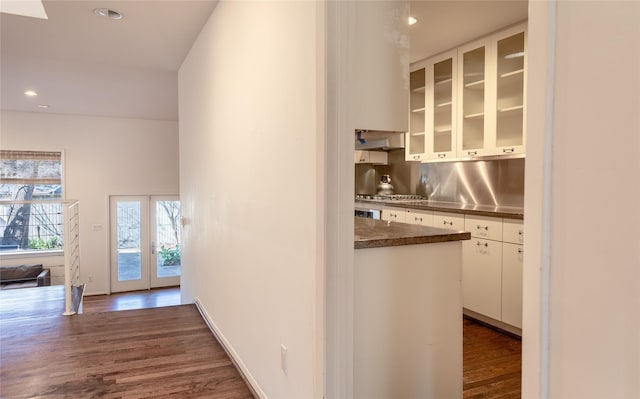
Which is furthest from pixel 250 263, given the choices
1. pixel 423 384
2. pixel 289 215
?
pixel 423 384

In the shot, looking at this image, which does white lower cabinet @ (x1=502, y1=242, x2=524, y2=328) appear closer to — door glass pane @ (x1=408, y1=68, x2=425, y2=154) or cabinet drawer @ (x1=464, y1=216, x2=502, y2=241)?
cabinet drawer @ (x1=464, y1=216, x2=502, y2=241)

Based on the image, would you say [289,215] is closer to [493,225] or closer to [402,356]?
[402,356]

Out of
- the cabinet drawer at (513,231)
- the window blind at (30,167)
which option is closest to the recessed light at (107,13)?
the cabinet drawer at (513,231)

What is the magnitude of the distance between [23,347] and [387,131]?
3.00 m

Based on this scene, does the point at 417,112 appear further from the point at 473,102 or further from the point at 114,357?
the point at 114,357

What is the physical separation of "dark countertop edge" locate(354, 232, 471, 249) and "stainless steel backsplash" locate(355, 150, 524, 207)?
1.99 m

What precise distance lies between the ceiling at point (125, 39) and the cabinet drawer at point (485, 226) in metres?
1.53

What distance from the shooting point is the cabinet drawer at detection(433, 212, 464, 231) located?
3.34m

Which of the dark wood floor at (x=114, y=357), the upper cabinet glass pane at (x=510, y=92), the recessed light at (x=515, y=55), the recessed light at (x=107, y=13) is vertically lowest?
the dark wood floor at (x=114, y=357)

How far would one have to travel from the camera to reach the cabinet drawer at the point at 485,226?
3018 millimetres

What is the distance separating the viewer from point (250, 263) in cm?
237

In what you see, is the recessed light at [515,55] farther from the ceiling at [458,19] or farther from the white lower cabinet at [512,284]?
the white lower cabinet at [512,284]

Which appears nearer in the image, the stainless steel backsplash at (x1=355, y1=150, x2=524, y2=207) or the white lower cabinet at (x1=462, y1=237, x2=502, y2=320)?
the white lower cabinet at (x1=462, y1=237, x2=502, y2=320)

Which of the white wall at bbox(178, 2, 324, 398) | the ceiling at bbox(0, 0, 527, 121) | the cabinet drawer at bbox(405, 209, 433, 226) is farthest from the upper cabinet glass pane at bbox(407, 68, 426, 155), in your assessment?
the white wall at bbox(178, 2, 324, 398)
